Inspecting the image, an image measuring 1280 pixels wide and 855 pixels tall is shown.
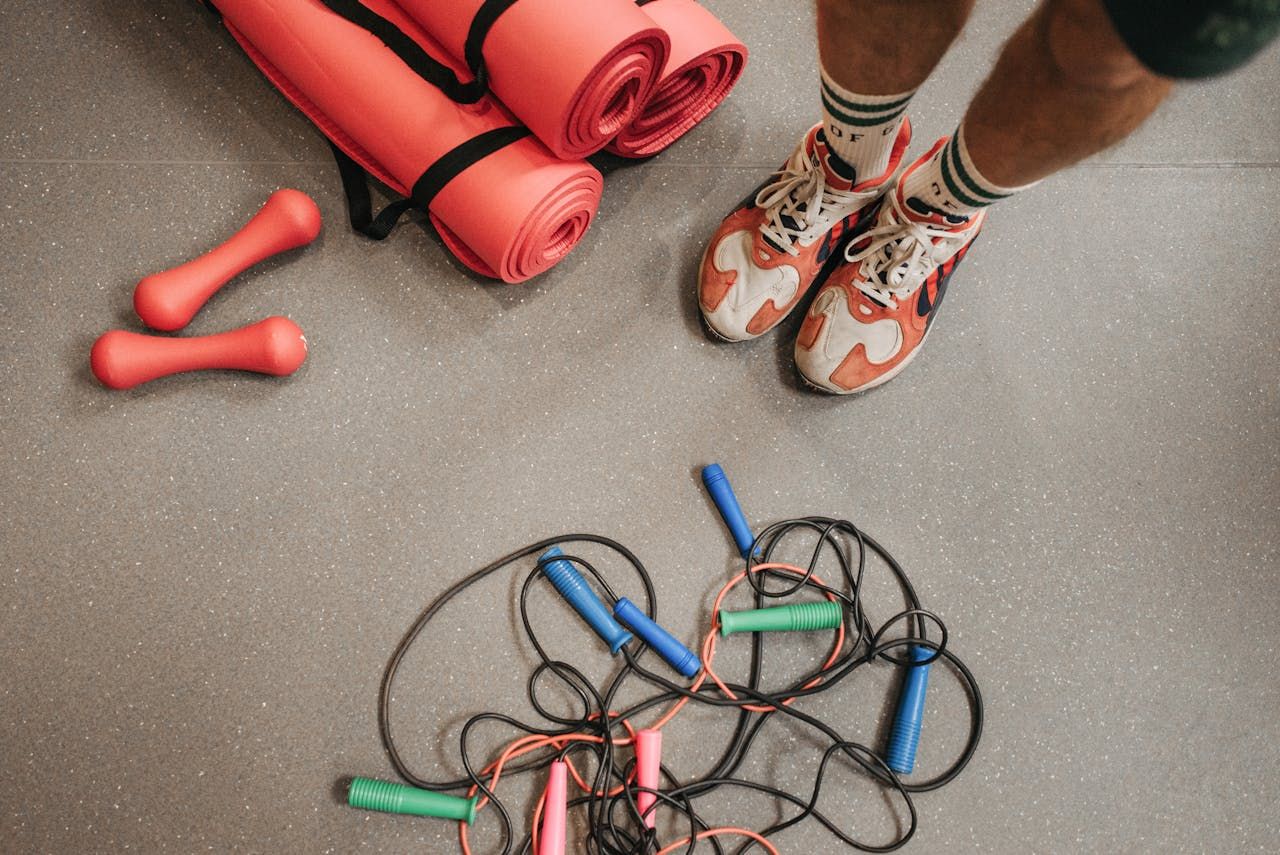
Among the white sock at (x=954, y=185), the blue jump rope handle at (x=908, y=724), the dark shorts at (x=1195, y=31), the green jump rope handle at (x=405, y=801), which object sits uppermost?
the dark shorts at (x=1195, y=31)

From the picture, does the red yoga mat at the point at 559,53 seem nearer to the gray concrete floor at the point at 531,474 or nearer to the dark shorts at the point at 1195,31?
the gray concrete floor at the point at 531,474

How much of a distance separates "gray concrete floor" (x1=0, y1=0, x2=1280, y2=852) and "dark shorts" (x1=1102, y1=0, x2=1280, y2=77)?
542 mm

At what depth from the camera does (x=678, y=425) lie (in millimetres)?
955

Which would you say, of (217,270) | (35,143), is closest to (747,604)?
(217,270)

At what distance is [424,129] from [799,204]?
1.28 ft

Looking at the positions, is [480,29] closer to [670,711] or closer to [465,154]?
[465,154]

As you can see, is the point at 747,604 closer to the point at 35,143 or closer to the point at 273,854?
the point at 273,854

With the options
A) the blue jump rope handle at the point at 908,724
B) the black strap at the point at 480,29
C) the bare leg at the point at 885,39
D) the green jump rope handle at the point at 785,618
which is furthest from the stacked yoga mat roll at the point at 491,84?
the blue jump rope handle at the point at 908,724

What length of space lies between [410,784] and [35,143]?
83 centimetres

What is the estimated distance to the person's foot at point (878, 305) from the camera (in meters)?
0.90

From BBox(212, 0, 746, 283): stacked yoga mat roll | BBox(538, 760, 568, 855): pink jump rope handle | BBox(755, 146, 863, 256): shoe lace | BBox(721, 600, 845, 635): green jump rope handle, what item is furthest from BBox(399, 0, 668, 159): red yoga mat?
BBox(538, 760, 568, 855): pink jump rope handle

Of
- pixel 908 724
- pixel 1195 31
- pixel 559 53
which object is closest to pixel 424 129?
pixel 559 53

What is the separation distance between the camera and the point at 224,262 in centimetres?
90

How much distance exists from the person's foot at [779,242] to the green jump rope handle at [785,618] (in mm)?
298
